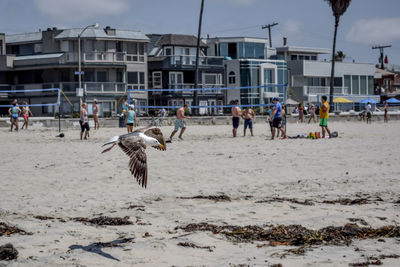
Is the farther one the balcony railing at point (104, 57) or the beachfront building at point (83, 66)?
the balcony railing at point (104, 57)

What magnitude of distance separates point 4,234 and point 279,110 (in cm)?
1477

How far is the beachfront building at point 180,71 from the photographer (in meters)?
58.6

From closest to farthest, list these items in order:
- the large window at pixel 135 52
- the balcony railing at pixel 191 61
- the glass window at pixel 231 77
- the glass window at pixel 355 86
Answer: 1. the large window at pixel 135 52
2. the balcony railing at pixel 191 61
3. the glass window at pixel 231 77
4. the glass window at pixel 355 86

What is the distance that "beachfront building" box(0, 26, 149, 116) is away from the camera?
180 ft

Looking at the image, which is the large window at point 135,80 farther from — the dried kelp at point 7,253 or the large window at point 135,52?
the dried kelp at point 7,253

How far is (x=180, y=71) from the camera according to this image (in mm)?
60031

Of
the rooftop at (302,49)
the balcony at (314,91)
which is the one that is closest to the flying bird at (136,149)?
the balcony at (314,91)

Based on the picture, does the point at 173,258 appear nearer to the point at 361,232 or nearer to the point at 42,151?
the point at 361,232

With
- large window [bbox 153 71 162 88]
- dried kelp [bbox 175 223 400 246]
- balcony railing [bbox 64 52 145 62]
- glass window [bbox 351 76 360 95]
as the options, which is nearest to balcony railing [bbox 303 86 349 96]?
glass window [bbox 351 76 360 95]

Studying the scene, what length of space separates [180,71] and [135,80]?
4.95 meters

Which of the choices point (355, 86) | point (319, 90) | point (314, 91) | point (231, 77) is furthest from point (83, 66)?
point (355, 86)

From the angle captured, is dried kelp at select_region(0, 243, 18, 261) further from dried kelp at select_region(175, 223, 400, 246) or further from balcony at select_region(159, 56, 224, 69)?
balcony at select_region(159, 56, 224, 69)

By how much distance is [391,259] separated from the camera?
6098 mm

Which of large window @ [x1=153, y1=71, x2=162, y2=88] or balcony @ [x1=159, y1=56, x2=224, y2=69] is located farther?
large window @ [x1=153, y1=71, x2=162, y2=88]
